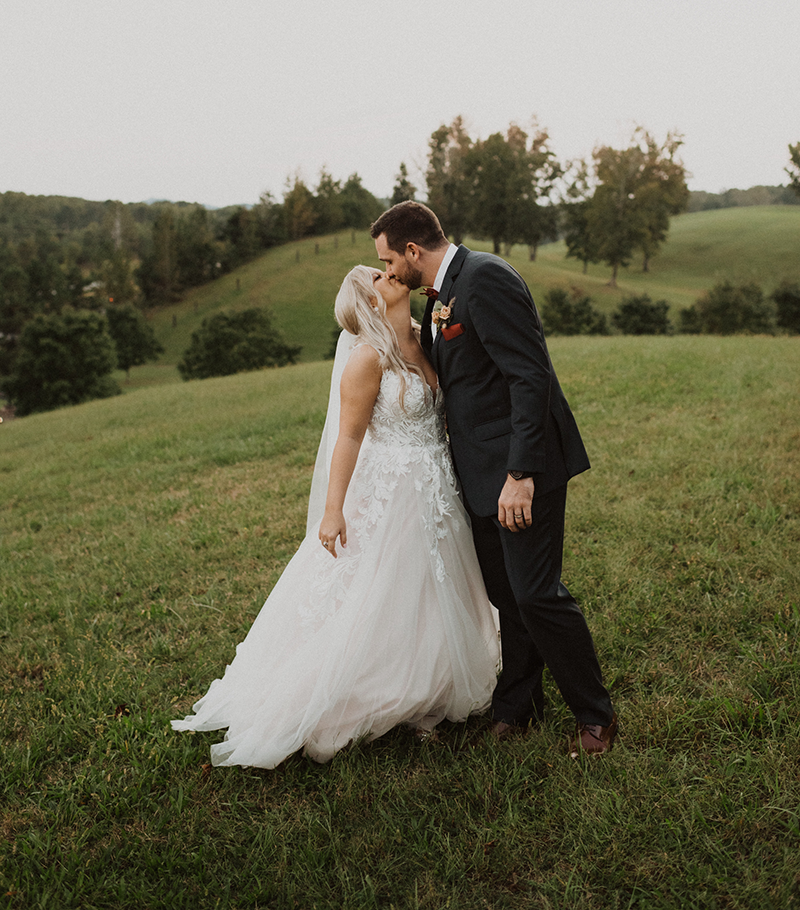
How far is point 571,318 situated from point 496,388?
35.2 m

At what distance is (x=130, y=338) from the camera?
176 feet

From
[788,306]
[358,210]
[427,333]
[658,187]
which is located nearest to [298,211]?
[358,210]

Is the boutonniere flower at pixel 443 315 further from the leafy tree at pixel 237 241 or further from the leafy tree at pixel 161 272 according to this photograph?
the leafy tree at pixel 237 241

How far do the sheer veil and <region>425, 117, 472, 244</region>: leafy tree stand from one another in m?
66.8

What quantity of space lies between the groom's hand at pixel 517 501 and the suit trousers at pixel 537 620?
9cm

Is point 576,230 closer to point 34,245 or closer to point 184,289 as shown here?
point 184,289

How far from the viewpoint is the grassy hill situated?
5441cm

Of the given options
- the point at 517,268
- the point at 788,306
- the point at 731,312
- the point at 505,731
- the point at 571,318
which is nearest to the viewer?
the point at 505,731

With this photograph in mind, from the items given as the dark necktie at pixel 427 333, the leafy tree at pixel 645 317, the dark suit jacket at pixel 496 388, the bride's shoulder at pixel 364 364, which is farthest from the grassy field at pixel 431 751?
the leafy tree at pixel 645 317

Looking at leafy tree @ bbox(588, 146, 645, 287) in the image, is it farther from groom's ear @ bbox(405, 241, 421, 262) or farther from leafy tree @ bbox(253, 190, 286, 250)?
groom's ear @ bbox(405, 241, 421, 262)

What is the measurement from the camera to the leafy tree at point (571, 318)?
35.6 metres

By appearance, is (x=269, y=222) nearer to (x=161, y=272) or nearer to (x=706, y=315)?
(x=161, y=272)

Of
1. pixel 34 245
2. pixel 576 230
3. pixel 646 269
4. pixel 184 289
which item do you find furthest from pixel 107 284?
pixel 646 269

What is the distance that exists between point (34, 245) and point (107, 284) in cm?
2099
